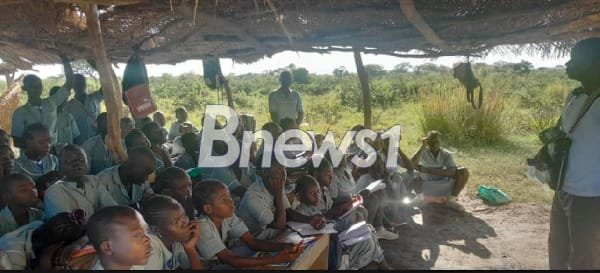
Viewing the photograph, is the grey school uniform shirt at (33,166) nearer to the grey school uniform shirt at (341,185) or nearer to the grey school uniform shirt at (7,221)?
the grey school uniform shirt at (7,221)

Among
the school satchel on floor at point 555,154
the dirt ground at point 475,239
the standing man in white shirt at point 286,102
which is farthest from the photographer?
the standing man in white shirt at point 286,102

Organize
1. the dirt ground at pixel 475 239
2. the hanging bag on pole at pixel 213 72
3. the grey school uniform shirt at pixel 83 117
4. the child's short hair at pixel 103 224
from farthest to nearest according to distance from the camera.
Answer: the hanging bag on pole at pixel 213 72, the grey school uniform shirt at pixel 83 117, the dirt ground at pixel 475 239, the child's short hair at pixel 103 224

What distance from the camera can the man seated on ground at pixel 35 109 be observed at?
184 inches

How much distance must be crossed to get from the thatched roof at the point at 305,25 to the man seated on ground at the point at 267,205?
104 cm

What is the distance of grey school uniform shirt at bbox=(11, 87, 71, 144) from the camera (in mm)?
4680

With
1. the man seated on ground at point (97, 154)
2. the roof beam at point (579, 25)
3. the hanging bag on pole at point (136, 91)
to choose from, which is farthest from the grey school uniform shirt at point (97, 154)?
the roof beam at point (579, 25)

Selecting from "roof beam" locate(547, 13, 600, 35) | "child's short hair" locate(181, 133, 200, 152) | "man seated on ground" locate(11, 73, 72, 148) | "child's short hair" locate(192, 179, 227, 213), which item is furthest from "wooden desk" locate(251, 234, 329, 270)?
"man seated on ground" locate(11, 73, 72, 148)

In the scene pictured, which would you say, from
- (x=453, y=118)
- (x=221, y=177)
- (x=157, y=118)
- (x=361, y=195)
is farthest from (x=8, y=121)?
(x=453, y=118)

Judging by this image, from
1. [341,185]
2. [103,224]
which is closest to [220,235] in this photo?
[103,224]

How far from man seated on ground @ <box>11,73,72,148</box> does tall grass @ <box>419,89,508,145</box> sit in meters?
7.12

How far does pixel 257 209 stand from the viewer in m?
3.26

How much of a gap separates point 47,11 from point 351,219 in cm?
276

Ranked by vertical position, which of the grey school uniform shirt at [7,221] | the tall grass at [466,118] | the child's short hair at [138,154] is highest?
the child's short hair at [138,154]

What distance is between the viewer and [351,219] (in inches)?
151
